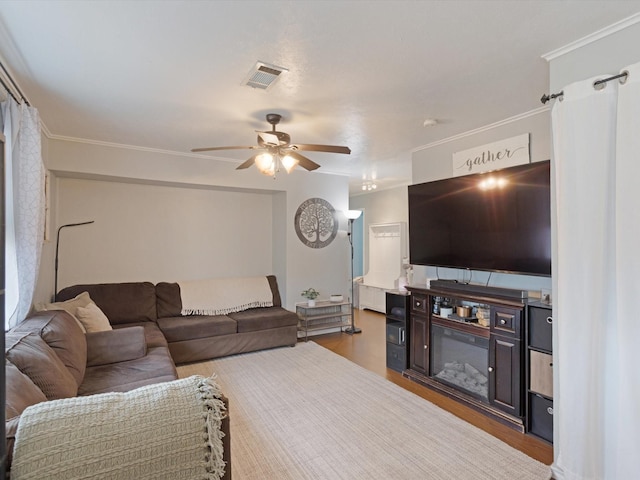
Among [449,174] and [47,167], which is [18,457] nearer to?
[47,167]

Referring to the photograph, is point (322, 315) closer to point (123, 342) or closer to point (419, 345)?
point (419, 345)

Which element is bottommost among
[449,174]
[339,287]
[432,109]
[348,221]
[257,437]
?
[257,437]

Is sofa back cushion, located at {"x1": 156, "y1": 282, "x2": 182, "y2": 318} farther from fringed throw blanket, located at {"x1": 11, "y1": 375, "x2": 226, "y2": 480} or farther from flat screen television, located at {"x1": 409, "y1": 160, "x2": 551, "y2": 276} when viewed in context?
fringed throw blanket, located at {"x1": 11, "y1": 375, "x2": 226, "y2": 480}

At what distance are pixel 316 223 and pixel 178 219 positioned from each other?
6.31 ft

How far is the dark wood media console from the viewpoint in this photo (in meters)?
2.70

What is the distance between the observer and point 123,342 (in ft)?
9.63

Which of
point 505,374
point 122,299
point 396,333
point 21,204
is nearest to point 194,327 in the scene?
point 122,299

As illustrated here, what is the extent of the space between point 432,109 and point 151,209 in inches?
141

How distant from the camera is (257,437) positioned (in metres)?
2.52

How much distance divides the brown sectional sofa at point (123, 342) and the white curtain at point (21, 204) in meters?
0.20

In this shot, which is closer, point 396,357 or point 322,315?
point 396,357

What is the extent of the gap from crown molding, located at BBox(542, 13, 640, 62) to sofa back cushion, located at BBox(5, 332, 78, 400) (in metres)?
3.26

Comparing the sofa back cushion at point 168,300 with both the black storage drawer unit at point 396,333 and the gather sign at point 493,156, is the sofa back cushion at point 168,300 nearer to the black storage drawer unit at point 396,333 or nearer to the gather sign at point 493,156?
the black storage drawer unit at point 396,333

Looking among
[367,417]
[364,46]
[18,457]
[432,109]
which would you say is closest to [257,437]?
[367,417]
